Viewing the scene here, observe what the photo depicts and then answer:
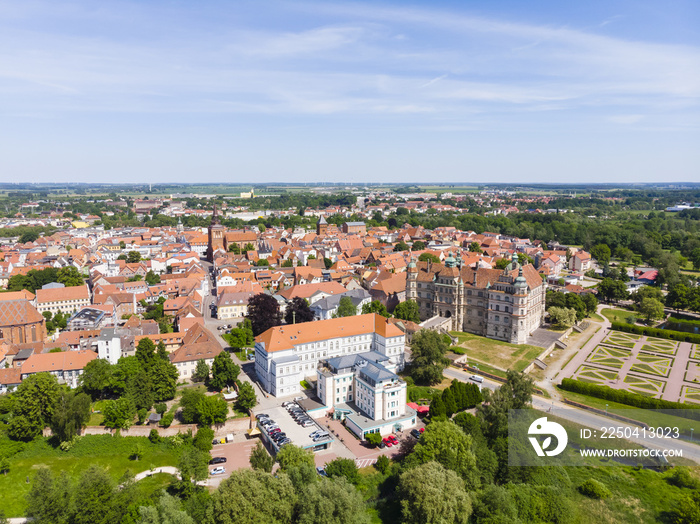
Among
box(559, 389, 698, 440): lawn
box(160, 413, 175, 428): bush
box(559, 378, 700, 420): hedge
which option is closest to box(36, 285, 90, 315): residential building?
box(160, 413, 175, 428): bush

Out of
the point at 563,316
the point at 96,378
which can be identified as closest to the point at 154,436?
the point at 96,378

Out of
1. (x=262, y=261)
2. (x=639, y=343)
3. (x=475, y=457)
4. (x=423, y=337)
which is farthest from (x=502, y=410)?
(x=262, y=261)

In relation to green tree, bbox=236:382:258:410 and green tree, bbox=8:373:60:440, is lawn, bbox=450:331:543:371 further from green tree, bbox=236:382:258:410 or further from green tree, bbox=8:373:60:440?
green tree, bbox=8:373:60:440

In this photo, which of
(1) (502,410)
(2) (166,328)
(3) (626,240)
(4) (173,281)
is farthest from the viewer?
(3) (626,240)

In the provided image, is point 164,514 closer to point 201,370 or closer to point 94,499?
point 94,499

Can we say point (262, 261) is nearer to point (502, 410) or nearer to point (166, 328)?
point (166, 328)

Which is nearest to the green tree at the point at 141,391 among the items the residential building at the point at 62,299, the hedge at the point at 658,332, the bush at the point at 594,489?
the residential building at the point at 62,299
